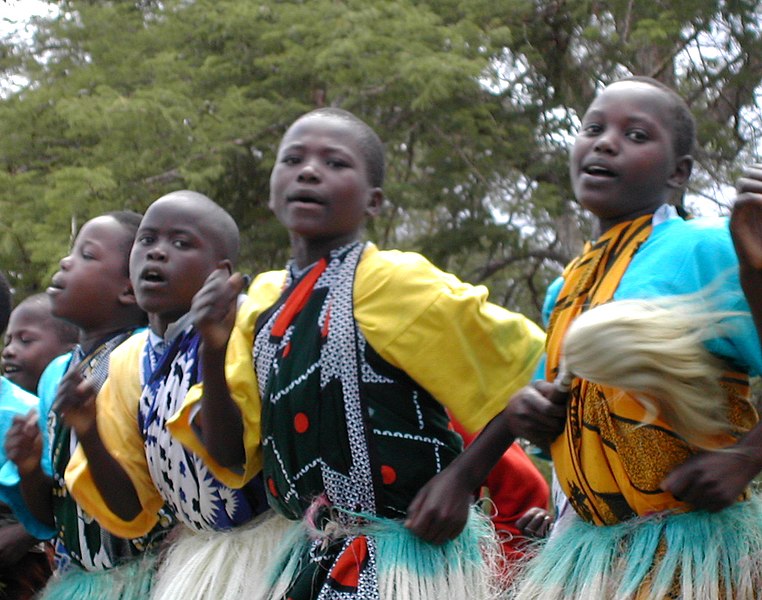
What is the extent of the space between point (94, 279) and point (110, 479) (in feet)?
2.77

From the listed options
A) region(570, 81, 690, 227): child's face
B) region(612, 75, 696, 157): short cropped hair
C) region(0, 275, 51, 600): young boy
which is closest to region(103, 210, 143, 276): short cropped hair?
region(0, 275, 51, 600): young boy

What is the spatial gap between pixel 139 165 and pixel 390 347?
547 cm

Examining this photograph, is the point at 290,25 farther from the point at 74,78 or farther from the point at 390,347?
the point at 390,347

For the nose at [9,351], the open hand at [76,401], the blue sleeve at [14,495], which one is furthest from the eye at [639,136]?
the nose at [9,351]

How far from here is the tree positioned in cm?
809

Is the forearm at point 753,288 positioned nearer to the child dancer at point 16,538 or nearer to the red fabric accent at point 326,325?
the red fabric accent at point 326,325

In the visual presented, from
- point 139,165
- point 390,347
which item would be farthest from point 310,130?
point 139,165

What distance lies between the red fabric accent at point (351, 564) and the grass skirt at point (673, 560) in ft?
1.46

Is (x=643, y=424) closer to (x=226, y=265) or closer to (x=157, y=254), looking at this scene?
(x=226, y=265)

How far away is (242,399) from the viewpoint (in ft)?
10.2

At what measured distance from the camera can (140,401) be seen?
3.61m

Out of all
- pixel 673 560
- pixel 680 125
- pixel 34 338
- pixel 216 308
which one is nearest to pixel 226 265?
pixel 216 308

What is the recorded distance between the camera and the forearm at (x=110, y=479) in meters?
3.46

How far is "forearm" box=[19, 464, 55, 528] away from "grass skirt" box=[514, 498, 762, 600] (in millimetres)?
1979
